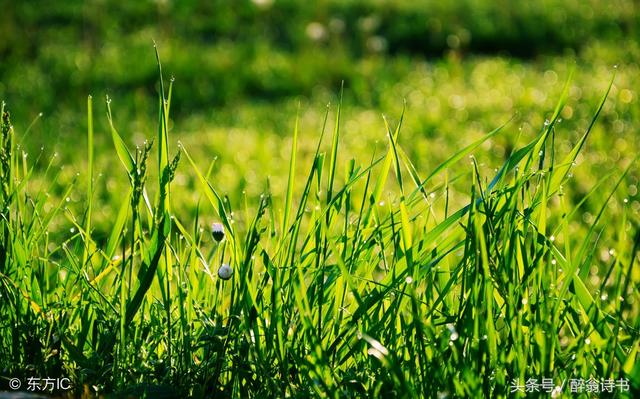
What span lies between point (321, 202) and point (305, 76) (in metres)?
3.39

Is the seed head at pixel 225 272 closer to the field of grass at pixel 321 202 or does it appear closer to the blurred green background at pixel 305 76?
the field of grass at pixel 321 202

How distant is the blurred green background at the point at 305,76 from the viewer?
15.3 feet

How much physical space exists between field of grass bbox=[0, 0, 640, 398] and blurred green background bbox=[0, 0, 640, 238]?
0.11ft

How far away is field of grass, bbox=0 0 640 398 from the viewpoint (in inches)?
51.3

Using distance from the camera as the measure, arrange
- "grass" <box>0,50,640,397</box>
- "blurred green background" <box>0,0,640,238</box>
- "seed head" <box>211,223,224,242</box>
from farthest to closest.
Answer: "blurred green background" <box>0,0,640,238</box> → "seed head" <box>211,223,224,242</box> → "grass" <box>0,50,640,397</box>

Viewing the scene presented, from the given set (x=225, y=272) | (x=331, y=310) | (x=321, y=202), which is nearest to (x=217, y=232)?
(x=225, y=272)

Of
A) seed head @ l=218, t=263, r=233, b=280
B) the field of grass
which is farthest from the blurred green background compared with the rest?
seed head @ l=218, t=263, r=233, b=280

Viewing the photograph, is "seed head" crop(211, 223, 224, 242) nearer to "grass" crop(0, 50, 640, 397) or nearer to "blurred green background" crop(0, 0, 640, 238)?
"grass" crop(0, 50, 640, 397)

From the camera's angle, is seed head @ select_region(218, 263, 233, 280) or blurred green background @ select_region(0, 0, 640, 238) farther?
blurred green background @ select_region(0, 0, 640, 238)

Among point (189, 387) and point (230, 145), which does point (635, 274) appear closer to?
point (189, 387)

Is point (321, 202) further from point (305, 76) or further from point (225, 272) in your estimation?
point (305, 76)

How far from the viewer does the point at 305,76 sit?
6926 millimetres

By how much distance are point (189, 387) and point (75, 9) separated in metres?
9.30

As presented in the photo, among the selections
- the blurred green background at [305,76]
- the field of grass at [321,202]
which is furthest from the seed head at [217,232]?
the blurred green background at [305,76]
